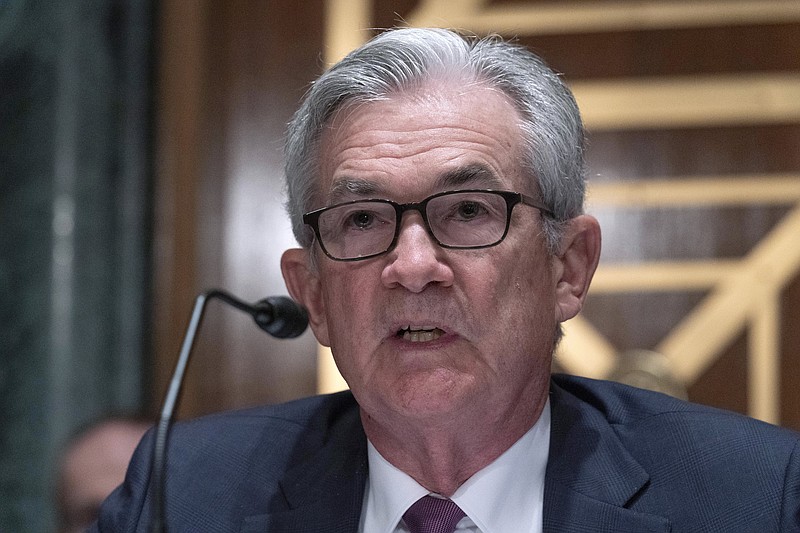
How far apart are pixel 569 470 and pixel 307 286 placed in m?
0.54

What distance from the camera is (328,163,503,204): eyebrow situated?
66.7 inches

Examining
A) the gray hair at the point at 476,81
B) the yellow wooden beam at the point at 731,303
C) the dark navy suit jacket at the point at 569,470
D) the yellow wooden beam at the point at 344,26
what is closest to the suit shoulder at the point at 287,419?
the dark navy suit jacket at the point at 569,470

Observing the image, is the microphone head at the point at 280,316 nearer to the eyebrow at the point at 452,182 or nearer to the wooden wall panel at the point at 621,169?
the eyebrow at the point at 452,182

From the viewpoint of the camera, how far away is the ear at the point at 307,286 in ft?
6.24

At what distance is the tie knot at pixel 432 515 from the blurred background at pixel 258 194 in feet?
4.05

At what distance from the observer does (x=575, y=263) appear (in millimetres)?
1854

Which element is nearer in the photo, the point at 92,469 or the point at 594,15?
the point at 92,469

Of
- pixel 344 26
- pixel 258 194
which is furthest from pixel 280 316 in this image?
pixel 344 26

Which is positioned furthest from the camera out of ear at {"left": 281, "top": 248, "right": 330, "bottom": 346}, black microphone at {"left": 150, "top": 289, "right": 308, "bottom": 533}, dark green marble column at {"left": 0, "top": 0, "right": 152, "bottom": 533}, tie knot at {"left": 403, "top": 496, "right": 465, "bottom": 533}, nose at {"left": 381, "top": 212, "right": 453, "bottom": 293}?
dark green marble column at {"left": 0, "top": 0, "right": 152, "bottom": 533}

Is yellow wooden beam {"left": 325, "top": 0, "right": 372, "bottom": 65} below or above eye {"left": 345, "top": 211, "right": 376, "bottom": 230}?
above

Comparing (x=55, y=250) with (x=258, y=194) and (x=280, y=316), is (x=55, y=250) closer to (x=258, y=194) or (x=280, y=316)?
(x=258, y=194)

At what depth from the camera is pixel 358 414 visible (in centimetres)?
201

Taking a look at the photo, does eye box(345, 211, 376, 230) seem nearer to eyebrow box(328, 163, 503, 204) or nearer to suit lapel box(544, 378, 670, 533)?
eyebrow box(328, 163, 503, 204)

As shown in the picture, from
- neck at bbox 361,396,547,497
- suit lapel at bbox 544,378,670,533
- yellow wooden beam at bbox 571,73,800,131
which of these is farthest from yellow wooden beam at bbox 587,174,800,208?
neck at bbox 361,396,547,497
